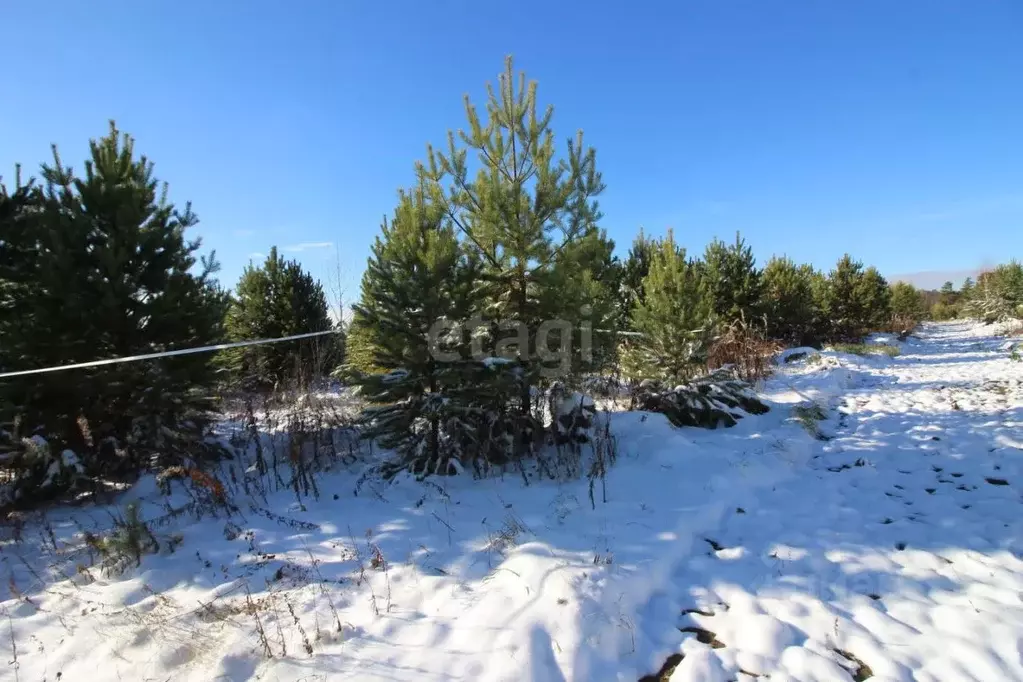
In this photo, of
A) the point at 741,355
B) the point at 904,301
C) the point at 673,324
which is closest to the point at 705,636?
the point at 673,324

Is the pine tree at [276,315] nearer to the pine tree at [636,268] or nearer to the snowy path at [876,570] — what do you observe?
the pine tree at [636,268]

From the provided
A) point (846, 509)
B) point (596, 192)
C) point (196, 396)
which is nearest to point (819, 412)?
point (846, 509)

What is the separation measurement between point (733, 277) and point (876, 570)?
12.9 m

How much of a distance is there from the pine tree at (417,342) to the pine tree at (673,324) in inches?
161

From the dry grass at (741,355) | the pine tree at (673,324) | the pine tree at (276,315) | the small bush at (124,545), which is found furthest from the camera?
the pine tree at (276,315)

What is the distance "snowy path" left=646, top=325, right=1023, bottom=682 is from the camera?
Answer: 238 centimetres

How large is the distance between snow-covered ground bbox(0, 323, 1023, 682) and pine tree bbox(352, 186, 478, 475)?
55cm

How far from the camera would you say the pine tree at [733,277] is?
14.6 m

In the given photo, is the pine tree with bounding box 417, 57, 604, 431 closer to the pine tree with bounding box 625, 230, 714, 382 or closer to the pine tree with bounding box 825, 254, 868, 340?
the pine tree with bounding box 625, 230, 714, 382

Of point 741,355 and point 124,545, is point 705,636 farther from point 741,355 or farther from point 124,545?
point 741,355

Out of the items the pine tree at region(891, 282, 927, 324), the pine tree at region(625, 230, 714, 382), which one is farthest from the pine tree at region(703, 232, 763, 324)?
the pine tree at region(891, 282, 927, 324)

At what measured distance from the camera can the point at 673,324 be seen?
8.39 metres

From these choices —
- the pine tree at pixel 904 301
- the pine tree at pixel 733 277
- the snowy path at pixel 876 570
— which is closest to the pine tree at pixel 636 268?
the pine tree at pixel 733 277

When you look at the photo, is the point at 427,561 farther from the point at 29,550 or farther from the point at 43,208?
the point at 43,208
